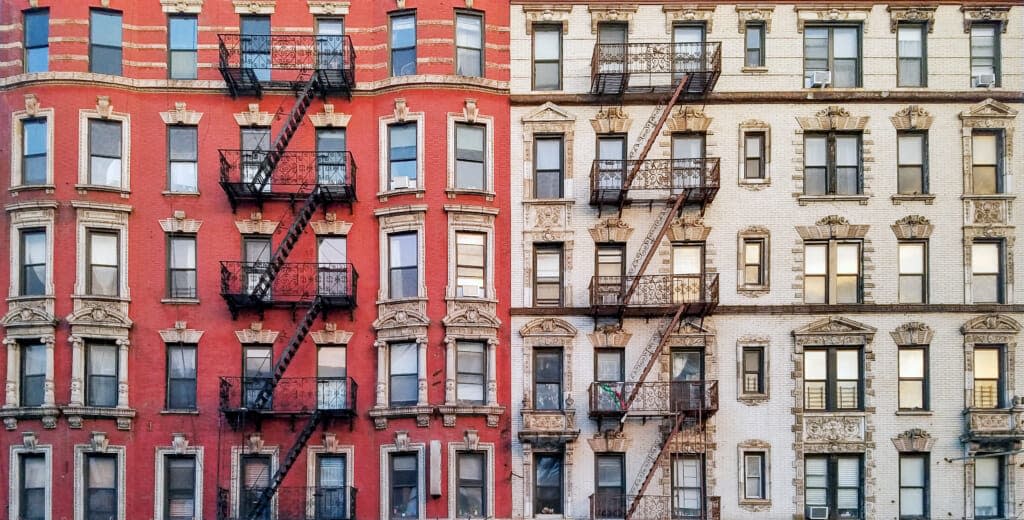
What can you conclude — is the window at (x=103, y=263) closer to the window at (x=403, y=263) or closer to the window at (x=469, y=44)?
the window at (x=403, y=263)

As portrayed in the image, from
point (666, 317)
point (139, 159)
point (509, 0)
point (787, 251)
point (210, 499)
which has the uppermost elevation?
point (509, 0)

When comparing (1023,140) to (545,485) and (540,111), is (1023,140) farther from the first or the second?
(545,485)

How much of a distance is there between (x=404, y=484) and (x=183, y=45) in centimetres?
1394


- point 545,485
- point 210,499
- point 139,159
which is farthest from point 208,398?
point 545,485

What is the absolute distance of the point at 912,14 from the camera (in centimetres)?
3097

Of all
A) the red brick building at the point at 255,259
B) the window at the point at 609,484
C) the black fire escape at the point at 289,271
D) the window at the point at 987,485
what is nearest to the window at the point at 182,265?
the red brick building at the point at 255,259

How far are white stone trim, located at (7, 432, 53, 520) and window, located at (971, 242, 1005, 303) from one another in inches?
1013

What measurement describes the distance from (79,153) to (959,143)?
80.4ft

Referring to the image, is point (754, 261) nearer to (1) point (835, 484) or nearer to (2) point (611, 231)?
(2) point (611, 231)

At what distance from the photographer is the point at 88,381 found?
29625 millimetres

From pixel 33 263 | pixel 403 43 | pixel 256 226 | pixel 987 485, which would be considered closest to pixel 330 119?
pixel 403 43

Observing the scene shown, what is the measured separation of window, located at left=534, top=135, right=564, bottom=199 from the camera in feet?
102

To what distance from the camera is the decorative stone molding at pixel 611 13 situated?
3119 cm

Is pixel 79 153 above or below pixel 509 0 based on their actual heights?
below
